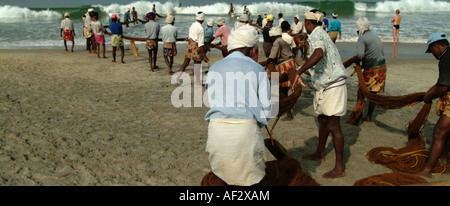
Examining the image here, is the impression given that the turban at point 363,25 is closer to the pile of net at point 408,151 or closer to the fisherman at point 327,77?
the pile of net at point 408,151

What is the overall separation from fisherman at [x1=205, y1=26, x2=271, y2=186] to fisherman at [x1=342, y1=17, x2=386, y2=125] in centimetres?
321

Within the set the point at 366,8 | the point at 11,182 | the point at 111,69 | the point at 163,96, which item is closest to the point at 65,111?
the point at 163,96

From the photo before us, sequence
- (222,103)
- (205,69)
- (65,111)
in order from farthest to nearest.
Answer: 1. (205,69)
2. (65,111)
3. (222,103)

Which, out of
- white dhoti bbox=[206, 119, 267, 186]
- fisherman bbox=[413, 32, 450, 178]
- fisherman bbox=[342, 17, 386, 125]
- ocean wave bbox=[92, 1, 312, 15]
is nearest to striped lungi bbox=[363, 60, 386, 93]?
fisherman bbox=[342, 17, 386, 125]

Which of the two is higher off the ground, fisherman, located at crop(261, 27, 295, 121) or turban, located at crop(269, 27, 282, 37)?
turban, located at crop(269, 27, 282, 37)

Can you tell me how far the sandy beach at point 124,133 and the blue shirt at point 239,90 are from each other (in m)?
1.62

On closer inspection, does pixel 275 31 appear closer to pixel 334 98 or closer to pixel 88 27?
pixel 334 98

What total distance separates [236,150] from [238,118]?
0.79 feet

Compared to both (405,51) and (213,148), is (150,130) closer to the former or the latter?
(213,148)

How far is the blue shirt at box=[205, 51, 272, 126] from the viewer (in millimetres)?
2686

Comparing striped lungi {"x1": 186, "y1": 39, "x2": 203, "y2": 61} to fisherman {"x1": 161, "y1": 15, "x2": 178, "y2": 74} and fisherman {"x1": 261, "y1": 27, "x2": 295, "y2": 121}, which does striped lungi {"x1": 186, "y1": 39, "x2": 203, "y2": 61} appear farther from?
fisherman {"x1": 261, "y1": 27, "x2": 295, "y2": 121}

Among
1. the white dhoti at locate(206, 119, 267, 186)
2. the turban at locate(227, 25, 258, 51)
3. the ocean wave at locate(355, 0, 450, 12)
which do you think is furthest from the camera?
the ocean wave at locate(355, 0, 450, 12)
